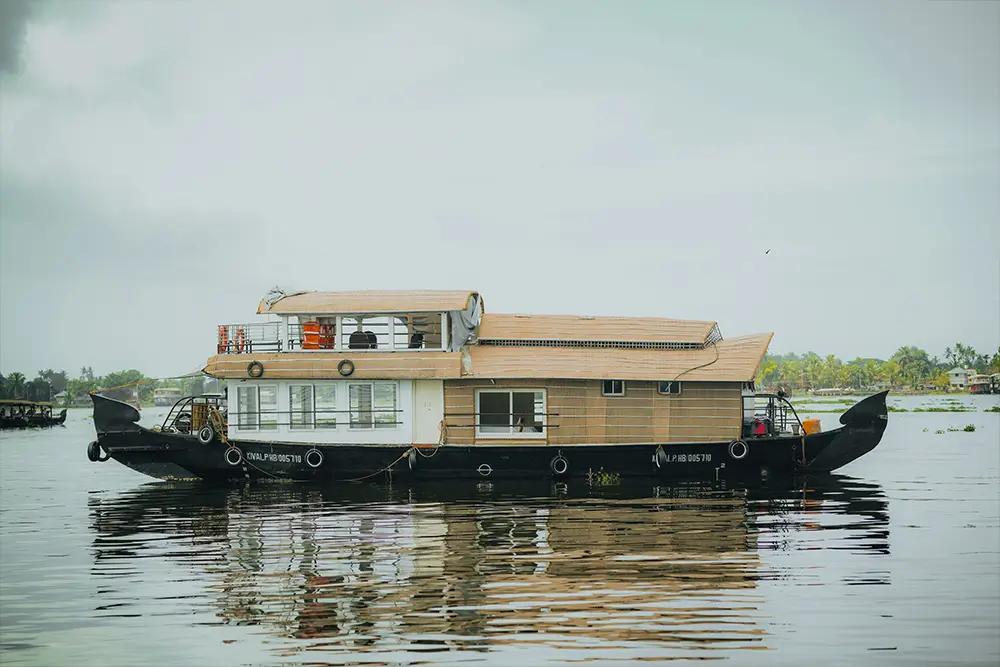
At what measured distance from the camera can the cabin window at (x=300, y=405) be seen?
26.9 m

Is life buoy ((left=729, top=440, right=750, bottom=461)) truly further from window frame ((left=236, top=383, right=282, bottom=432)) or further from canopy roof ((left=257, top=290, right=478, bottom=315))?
window frame ((left=236, top=383, right=282, bottom=432))

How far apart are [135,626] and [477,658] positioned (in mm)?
4580

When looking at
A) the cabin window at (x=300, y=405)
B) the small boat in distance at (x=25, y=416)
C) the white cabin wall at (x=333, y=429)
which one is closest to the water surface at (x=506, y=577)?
the white cabin wall at (x=333, y=429)

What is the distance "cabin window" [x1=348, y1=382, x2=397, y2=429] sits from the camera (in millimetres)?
26578

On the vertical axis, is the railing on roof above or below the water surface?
above

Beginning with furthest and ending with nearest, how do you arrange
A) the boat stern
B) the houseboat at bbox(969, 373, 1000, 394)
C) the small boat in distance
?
the houseboat at bbox(969, 373, 1000, 394), the small boat in distance, the boat stern

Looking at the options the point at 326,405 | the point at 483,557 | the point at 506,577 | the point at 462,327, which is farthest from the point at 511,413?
the point at 506,577

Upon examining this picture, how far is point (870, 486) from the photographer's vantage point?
27.2 metres

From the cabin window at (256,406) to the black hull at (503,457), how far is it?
62 centimetres

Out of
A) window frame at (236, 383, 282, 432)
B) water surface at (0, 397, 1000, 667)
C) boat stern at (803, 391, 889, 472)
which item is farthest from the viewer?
window frame at (236, 383, 282, 432)

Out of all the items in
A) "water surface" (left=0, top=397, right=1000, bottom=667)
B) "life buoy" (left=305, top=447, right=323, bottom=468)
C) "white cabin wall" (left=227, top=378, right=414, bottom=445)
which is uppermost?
"white cabin wall" (left=227, top=378, right=414, bottom=445)

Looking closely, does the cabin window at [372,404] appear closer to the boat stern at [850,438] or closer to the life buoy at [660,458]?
the life buoy at [660,458]

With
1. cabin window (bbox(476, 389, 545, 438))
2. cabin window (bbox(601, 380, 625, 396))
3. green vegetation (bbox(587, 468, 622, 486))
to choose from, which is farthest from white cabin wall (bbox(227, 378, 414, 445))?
cabin window (bbox(601, 380, 625, 396))

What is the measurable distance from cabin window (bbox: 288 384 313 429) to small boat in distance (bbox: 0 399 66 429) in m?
63.2
